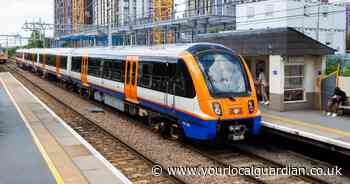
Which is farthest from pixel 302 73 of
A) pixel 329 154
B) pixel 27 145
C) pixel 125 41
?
pixel 125 41

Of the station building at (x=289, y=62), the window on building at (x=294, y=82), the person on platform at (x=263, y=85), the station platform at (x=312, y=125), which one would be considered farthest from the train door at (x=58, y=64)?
the window on building at (x=294, y=82)

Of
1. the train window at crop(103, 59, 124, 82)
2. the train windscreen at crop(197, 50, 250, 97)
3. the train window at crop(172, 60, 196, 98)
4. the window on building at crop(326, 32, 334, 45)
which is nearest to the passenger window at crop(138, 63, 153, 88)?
the train window at crop(172, 60, 196, 98)

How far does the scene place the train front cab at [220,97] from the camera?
11.7 m

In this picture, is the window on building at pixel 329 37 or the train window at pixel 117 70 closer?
the train window at pixel 117 70

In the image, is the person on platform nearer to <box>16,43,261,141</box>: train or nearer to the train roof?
the train roof

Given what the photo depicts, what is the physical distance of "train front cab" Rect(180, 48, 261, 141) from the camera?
1170cm

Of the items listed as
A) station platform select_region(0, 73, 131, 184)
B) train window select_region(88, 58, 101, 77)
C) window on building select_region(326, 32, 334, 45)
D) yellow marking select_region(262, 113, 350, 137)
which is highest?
window on building select_region(326, 32, 334, 45)

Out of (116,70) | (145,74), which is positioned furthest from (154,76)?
(116,70)

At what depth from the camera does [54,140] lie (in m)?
13.1

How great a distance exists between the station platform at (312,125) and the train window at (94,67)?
26.4 feet

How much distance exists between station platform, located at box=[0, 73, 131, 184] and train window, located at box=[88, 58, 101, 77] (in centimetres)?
419

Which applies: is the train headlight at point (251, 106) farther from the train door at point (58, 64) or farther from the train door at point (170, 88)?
the train door at point (58, 64)

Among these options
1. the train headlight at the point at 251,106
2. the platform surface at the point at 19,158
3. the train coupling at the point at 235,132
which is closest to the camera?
the platform surface at the point at 19,158

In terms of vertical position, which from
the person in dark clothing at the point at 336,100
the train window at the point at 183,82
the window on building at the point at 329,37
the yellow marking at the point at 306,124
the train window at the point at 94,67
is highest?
the window on building at the point at 329,37
